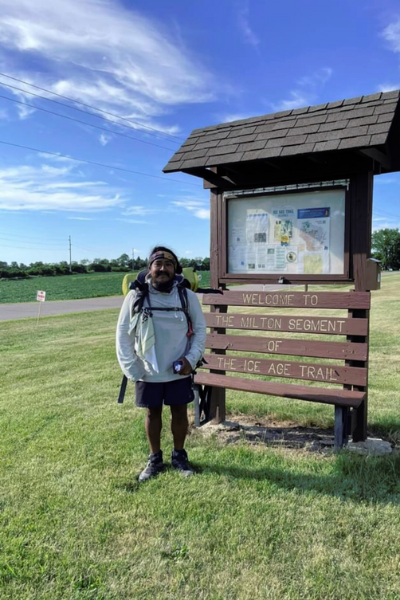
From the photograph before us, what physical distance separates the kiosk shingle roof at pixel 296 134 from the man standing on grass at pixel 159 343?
143cm

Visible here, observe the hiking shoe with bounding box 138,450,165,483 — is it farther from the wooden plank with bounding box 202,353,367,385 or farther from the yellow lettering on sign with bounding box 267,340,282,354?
the yellow lettering on sign with bounding box 267,340,282,354

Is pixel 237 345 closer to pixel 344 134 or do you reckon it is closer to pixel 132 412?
pixel 132 412

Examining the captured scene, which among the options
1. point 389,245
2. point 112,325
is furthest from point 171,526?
point 389,245

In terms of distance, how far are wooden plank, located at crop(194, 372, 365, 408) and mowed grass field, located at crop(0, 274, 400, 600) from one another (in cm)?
45

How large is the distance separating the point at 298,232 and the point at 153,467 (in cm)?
251

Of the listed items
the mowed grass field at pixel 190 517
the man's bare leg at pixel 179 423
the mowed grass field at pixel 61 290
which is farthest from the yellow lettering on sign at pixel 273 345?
the mowed grass field at pixel 61 290

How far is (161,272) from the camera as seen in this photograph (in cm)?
339

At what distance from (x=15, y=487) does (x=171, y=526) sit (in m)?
1.25

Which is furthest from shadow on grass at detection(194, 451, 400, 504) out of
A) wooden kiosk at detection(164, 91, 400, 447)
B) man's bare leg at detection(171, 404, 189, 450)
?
wooden kiosk at detection(164, 91, 400, 447)

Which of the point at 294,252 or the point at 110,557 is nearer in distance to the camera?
the point at 110,557

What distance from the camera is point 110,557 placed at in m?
2.48

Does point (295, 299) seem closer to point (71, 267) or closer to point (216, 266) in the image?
point (216, 266)

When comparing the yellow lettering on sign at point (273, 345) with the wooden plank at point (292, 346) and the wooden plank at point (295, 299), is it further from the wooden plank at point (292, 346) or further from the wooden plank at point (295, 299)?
the wooden plank at point (295, 299)

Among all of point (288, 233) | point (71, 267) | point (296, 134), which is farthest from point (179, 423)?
point (71, 267)
